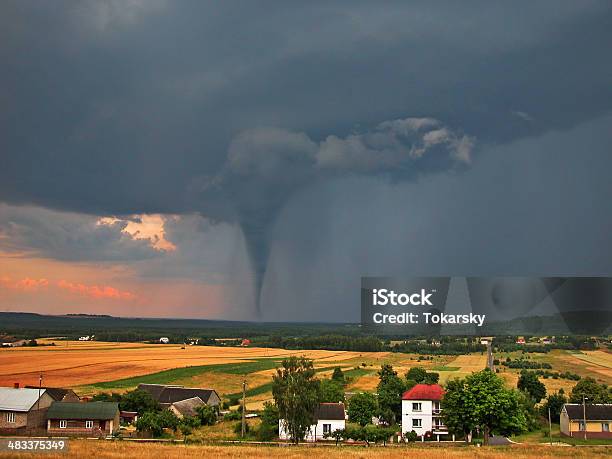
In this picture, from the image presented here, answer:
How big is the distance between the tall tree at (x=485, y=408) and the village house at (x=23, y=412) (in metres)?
40.6

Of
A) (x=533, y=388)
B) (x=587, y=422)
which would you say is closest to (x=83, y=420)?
(x=587, y=422)

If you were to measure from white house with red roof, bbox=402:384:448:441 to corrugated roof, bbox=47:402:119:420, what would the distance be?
3132 cm

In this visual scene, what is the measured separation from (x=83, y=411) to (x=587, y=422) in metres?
53.3

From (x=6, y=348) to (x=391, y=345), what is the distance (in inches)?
3952

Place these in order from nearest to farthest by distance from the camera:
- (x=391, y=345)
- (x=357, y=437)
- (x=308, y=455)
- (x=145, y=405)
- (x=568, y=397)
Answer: (x=308, y=455) < (x=357, y=437) < (x=145, y=405) < (x=568, y=397) < (x=391, y=345)

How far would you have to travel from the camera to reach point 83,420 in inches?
2633

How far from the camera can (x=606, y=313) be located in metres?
128

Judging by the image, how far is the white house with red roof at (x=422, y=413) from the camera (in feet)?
242

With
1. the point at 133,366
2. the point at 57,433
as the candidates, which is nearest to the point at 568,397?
the point at 57,433

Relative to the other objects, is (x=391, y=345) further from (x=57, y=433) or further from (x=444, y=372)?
(x=57, y=433)

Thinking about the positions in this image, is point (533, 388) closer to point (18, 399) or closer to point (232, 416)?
point (232, 416)

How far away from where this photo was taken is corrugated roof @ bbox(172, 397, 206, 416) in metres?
80.4

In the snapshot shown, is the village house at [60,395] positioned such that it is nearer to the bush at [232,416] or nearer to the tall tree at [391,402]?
the bush at [232,416]

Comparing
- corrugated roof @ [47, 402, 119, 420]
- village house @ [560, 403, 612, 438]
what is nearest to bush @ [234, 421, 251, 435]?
corrugated roof @ [47, 402, 119, 420]
